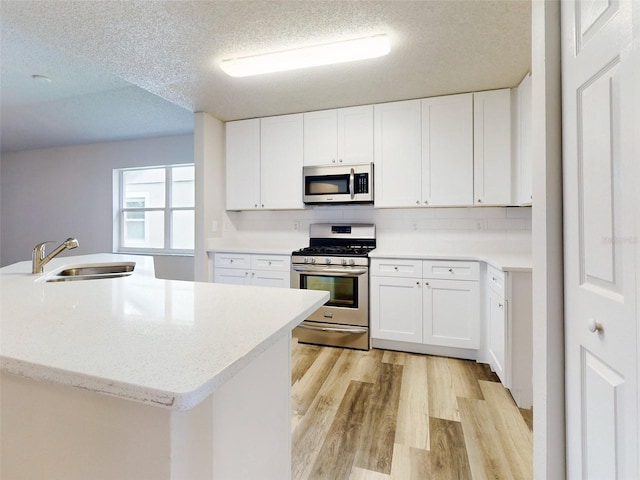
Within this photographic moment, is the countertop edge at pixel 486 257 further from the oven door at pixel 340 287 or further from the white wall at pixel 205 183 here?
the white wall at pixel 205 183

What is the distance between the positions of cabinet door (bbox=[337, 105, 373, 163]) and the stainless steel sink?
214cm

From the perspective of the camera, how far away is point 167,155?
4.66 metres

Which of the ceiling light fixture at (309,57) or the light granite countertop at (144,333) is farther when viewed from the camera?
the ceiling light fixture at (309,57)

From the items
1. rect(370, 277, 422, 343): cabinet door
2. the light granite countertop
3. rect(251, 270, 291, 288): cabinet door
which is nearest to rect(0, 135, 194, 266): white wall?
rect(251, 270, 291, 288): cabinet door

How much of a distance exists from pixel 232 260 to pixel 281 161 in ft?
3.93

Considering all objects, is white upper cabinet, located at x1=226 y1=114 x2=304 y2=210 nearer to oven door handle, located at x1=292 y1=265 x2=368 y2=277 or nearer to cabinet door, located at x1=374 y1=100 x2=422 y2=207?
oven door handle, located at x1=292 y1=265 x2=368 y2=277

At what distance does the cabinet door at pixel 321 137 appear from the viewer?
10.5 ft

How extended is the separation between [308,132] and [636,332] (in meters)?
3.02

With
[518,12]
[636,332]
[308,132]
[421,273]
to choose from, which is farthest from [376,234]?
[636,332]

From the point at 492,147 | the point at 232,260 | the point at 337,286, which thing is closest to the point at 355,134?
the point at 492,147

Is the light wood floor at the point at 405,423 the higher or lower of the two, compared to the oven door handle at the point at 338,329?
lower

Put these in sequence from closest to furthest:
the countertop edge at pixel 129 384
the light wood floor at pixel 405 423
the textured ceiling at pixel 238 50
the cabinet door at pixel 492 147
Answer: the countertop edge at pixel 129 384 → the light wood floor at pixel 405 423 → the textured ceiling at pixel 238 50 → the cabinet door at pixel 492 147

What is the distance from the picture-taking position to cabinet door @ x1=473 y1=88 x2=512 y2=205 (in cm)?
271

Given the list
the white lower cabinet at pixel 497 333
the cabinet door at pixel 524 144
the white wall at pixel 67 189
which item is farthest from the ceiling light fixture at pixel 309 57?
the white wall at pixel 67 189
